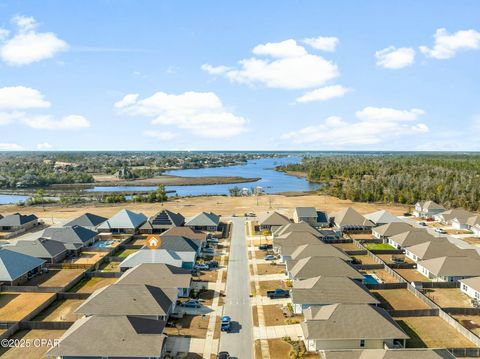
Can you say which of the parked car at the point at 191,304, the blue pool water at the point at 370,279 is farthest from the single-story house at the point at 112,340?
the blue pool water at the point at 370,279

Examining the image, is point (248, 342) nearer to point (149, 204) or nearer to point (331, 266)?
point (331, 266)

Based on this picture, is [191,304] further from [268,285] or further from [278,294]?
[268,285]

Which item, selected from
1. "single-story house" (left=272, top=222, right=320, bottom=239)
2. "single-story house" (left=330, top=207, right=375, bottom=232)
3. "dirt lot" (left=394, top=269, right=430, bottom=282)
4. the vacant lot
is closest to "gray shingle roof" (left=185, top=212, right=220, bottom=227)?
"single-story house" (left=272, top=222, right=320, bottom=239)

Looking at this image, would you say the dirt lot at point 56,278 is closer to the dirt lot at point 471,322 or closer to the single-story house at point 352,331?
the single-story house at point 352,331

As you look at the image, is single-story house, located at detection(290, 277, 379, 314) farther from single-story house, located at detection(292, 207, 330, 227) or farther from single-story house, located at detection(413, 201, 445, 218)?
single-story house, located at detection(413, 201, 445, 218)

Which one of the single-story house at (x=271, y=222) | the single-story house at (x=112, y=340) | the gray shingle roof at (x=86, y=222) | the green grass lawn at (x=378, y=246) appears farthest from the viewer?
the gray shingle roof at (x=86, y=222)

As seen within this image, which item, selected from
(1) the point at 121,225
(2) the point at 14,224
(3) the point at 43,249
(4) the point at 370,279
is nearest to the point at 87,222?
(1) the point at 121,225
